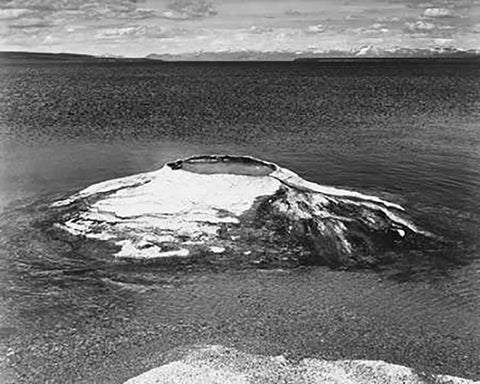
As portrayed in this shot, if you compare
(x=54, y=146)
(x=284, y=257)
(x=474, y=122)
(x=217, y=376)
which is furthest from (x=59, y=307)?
(x=474, y=122)

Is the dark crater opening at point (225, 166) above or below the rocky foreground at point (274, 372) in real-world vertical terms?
above

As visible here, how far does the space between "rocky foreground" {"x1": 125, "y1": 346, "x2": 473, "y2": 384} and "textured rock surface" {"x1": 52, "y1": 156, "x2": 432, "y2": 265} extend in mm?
7967

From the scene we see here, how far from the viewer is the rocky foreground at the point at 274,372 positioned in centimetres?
1609

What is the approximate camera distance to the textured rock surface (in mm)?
25531

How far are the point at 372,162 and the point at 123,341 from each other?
1184 inches

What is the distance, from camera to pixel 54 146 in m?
51.1

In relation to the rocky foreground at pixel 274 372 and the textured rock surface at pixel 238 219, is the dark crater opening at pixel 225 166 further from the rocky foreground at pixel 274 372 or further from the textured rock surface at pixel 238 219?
the rocky foreground at pixel 274 372

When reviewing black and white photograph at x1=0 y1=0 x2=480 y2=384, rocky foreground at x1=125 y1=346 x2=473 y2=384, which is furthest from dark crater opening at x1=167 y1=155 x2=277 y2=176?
rocky foreground at x1=125 y1=346 x2=473 y2=384

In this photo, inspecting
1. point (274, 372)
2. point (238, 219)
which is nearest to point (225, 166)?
point (238, 219)

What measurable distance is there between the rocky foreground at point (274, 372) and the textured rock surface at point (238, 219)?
7.97 m

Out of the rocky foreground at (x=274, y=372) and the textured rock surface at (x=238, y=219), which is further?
the textured rock surface at (x=238, y=219)

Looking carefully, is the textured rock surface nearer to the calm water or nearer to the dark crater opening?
the dark crater opening

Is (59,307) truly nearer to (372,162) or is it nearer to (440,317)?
(440,317)

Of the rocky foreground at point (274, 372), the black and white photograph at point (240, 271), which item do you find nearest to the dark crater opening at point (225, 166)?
the black and white photograph at point (240, 271)
